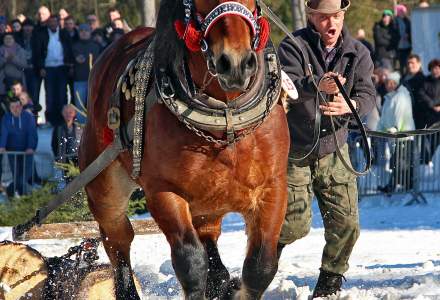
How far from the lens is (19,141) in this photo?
13391mm

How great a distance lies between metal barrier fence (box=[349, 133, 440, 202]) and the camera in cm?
1214

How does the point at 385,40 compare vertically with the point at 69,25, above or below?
below

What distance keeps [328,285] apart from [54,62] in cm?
959

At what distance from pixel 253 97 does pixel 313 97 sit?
1004mm

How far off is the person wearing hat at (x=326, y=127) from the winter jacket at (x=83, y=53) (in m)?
8.89

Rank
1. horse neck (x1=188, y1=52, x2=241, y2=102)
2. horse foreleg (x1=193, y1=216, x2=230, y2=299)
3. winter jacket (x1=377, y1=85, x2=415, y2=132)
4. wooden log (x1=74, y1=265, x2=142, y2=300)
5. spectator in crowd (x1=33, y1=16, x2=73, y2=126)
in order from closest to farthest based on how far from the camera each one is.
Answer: horse neck (x1=188, y1=52, x2=241, y2=102)
horse foreleg (x1=193, y1=216, x2=230, y2=299)
wooden log (x1=74, y1=265, x2=142, y2=300)
winter jacket (x1=377, y1=85, x2=415, y2=132)
spectator in crowd (x1=33, y1=16, x2=73, y2=126)

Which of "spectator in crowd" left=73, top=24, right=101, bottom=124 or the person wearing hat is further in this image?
"spectator in crowd" left=73, top=24, right=101, bottom=124

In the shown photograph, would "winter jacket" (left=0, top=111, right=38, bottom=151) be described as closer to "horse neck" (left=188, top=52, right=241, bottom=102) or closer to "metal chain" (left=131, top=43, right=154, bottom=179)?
"metal chain" (left=131, top=43, right=154, bottom=179)

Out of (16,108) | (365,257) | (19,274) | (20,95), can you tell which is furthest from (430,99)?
(19,274)

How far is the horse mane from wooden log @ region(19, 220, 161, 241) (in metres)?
2.03

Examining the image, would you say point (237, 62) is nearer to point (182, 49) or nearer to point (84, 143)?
point (182, 49)

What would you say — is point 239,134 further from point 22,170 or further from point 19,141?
point 19,141

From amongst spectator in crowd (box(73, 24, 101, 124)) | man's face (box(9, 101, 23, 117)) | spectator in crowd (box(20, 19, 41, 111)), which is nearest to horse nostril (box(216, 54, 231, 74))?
man's face (box(9, 101, 23, 117))

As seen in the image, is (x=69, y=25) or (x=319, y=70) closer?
(x=319, y=70)
